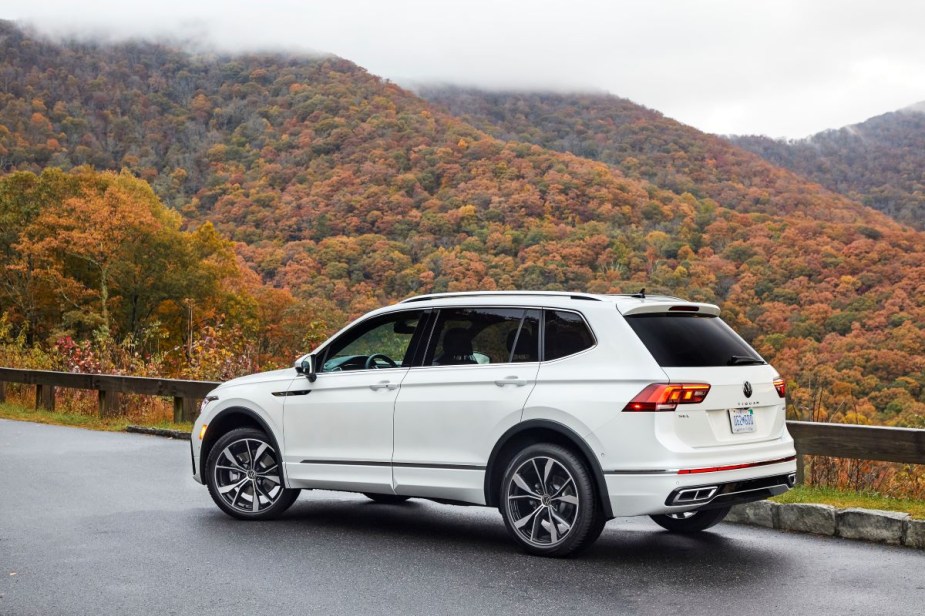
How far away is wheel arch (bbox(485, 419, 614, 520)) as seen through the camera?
6.69 m

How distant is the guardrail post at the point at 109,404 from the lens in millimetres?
18375

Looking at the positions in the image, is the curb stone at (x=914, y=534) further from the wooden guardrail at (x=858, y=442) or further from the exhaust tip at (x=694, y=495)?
the exhaust tip at (x=694, y=495)

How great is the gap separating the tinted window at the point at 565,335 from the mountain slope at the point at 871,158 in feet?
240

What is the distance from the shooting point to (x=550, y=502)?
696 centimetres

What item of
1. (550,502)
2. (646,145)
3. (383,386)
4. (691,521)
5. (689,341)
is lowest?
(691,521)

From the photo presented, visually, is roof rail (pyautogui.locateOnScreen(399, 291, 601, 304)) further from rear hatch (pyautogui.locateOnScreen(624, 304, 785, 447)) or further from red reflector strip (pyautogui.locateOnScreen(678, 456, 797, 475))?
red reflector strip (pyautogui.locateOnScreen(678, 456, 797, 475))

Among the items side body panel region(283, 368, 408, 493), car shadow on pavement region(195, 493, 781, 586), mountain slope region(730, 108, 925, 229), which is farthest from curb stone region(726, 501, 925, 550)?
mountain slope region(730, 108, 925, 229)

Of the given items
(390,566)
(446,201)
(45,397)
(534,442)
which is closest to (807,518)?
(534,442)

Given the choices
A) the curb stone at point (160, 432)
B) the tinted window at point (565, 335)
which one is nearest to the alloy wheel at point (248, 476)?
the tinted window at point (565, 335)

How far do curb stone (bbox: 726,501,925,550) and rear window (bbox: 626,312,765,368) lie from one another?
1.53 m

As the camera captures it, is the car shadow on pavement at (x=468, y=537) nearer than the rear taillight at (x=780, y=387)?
Yes

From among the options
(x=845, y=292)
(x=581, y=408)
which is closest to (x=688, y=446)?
(x=581, y=408)

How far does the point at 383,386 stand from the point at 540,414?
146 centimetres

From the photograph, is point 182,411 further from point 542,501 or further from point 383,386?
point 542,501
